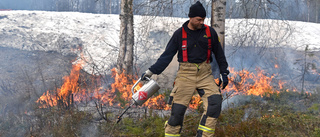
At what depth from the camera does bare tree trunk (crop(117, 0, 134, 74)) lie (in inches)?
321

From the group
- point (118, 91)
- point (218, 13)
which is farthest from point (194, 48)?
point (118, 91)

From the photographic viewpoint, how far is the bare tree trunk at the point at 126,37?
321 inches

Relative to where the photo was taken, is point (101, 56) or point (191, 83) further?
point (101, 56)

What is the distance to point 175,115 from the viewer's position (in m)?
3.25

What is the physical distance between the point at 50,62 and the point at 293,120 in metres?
9.55

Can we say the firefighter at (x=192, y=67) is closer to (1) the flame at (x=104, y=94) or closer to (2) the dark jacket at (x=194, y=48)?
(2) the dark jacket at (x=194, y=48)

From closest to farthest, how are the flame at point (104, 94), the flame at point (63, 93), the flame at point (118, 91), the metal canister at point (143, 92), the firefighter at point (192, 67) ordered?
1. the firefighter at point (192, 67)
2. the metal canister at point (143, 92)
3. the flame at point (63, 93)
4. the flame at point (104, 94)
5. the flame at point (118, 91)

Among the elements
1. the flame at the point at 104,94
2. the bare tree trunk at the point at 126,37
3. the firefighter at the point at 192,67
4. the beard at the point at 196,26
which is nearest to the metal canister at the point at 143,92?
the firefighter at the point at 192,67

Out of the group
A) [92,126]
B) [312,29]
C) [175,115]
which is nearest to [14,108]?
[92,126]

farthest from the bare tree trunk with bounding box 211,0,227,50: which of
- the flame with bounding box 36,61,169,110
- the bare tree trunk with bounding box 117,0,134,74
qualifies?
the bare tree trunk with bounding box 117,0,134,74

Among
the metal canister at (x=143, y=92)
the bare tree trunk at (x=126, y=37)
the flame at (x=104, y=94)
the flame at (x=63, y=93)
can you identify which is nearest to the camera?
the metal canister at (x=143, y=92)

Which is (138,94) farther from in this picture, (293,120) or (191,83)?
(293,120)

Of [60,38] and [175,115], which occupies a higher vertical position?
[60,38]

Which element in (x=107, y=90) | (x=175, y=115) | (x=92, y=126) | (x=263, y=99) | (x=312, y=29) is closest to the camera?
(x=175, y=115)
